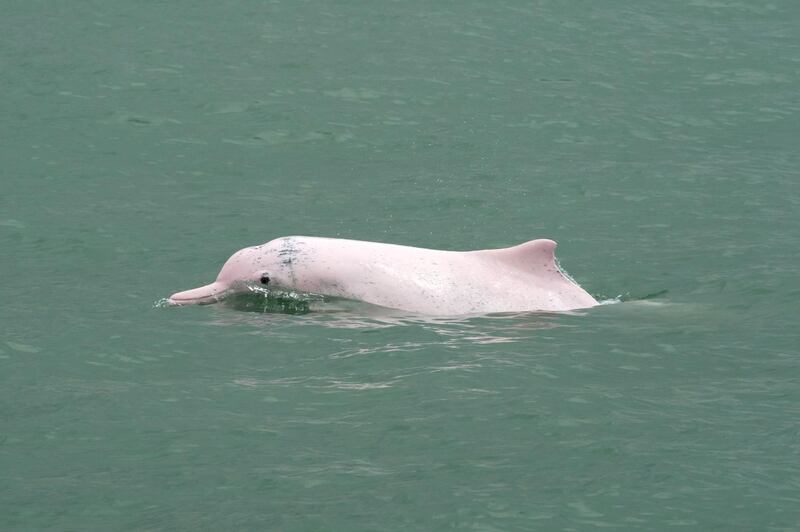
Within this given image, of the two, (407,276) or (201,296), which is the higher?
(407,276)

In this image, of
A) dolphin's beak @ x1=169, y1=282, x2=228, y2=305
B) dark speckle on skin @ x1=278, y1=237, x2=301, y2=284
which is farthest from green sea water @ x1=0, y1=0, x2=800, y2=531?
dark speckle on skin @ x1=278, y1=237, x2=301, y2=284

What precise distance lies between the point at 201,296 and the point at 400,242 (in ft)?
14.9

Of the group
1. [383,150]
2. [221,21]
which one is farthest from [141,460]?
[221,21]

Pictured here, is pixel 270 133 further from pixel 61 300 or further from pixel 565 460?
pixel 565 460

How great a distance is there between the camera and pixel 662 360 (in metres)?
14.3


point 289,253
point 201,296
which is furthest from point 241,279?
point 289,253

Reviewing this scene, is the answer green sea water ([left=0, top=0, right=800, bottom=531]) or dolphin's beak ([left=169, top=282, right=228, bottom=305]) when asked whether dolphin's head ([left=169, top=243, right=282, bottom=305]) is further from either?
green sea water ([left=0, top=0, right=800, bottom=531])

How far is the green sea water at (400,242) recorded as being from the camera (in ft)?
36.5

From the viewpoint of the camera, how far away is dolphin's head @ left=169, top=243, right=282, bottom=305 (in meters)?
15.8

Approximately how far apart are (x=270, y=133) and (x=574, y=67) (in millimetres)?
7061

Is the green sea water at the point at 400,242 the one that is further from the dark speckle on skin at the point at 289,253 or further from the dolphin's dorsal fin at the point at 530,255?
the dolphin's dorsal fin at the point at 530,255

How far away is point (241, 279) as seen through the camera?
15.9 m

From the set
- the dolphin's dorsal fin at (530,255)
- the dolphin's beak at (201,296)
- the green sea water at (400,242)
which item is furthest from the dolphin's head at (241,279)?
the dolphin's dorsal fin at (530,255)

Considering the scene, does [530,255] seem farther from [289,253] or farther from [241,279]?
[241,279]
